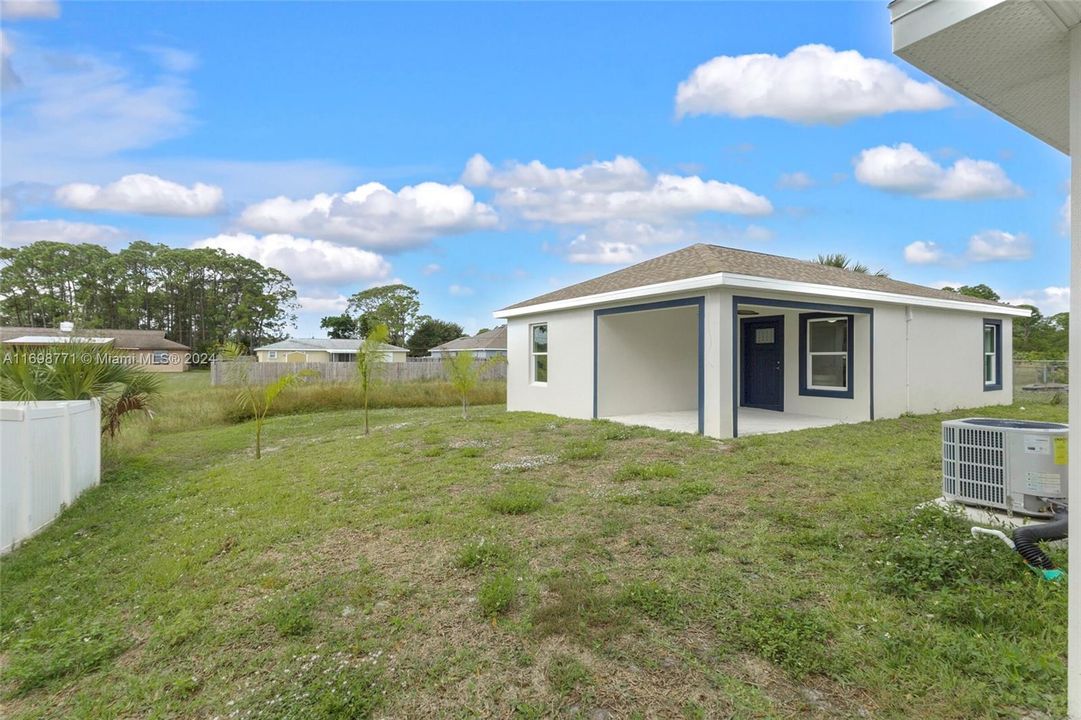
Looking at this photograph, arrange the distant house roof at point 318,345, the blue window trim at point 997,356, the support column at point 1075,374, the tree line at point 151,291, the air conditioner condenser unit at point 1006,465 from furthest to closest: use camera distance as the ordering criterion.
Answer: the tree line at point 151,291
the distant house roof at point 318,345
the blue window trim at point 997,356
the air conditioner condenser unit at point 1006,465
the support column at point 1075,374

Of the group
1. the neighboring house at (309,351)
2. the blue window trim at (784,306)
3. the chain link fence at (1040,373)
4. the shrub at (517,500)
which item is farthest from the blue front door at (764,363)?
the neighboring house at (309,351)

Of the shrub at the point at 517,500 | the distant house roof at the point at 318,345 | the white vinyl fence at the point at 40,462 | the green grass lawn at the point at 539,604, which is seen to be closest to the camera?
the green grass lawn at the point at 539,604

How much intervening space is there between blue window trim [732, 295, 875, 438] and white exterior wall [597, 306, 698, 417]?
75.3 inches

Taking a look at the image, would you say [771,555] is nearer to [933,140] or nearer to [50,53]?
[50,53]

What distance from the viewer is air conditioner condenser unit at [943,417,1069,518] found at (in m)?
4.06

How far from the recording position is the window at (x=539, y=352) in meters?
13.0

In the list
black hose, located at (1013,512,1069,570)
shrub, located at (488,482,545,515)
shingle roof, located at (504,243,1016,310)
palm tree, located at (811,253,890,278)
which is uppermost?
palm tree, located at (811,253,890,278)

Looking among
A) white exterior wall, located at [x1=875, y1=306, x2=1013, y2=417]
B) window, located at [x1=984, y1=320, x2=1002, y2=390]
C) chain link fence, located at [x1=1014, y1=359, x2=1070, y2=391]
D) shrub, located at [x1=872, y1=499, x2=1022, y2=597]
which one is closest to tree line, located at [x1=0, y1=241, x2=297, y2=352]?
white exterior wall, located at [x1=875, y1=306, x2=1013, y2=417]

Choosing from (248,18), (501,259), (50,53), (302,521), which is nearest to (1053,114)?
(302,521)

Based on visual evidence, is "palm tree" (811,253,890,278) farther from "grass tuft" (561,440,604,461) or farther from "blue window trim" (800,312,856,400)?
"grass tuft" (561,440,604,461)

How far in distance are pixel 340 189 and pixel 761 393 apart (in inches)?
534

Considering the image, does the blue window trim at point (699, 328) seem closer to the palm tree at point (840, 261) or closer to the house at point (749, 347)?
the house at point (749, 347)

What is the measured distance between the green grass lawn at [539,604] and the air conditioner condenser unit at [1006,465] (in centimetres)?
54

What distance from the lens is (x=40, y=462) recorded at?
5562mm
